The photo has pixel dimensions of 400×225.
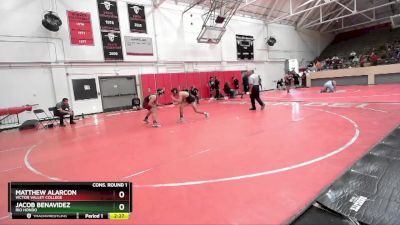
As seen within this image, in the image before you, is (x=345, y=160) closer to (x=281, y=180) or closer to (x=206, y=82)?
(x=281, y=180)

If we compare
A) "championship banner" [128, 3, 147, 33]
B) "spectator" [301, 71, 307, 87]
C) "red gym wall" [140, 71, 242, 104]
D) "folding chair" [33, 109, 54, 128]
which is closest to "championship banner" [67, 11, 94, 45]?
"championship banner" [128, 3, 147, 33]

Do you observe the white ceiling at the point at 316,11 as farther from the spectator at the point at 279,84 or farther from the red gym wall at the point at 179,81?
the spectator at the point at 279,84

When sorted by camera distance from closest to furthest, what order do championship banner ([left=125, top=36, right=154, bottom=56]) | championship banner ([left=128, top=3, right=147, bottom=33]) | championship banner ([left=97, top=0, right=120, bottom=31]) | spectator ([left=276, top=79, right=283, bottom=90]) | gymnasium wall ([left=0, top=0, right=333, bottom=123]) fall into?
gymnasium wall ([left=0, top=0, right=333, bottom=123]) < championship banner ([left=97, top=0, right=120, bottom=31]) < championship banner ([left=125, top=36, right=154, bottom=56]) < championship banner ([left=128, top=3, right=147, bottom=33]) < spectator ([left=276, top=79, right=283, bottom=90])

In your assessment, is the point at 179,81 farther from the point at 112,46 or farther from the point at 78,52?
the point at 78,52

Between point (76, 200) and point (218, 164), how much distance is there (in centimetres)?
234

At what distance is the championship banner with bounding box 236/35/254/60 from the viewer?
21.5 m

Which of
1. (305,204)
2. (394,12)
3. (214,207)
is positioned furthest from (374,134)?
(394,12)

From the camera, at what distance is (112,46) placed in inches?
576

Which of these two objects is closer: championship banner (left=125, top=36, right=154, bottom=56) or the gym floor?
the gym floor

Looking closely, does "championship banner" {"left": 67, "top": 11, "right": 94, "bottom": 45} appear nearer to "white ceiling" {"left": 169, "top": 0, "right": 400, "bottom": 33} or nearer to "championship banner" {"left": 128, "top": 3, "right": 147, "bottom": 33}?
"championship banner" {"left": 128, "top": 3, "right": 147, "bottom": 33}

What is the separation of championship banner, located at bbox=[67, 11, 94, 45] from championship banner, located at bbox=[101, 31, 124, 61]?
2.59ft

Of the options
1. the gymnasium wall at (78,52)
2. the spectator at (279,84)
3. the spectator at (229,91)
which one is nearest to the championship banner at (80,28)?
the gymnasium wall at (78,52)

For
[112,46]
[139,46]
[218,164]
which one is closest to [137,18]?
[139,46]

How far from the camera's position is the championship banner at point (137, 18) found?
50.4ft
